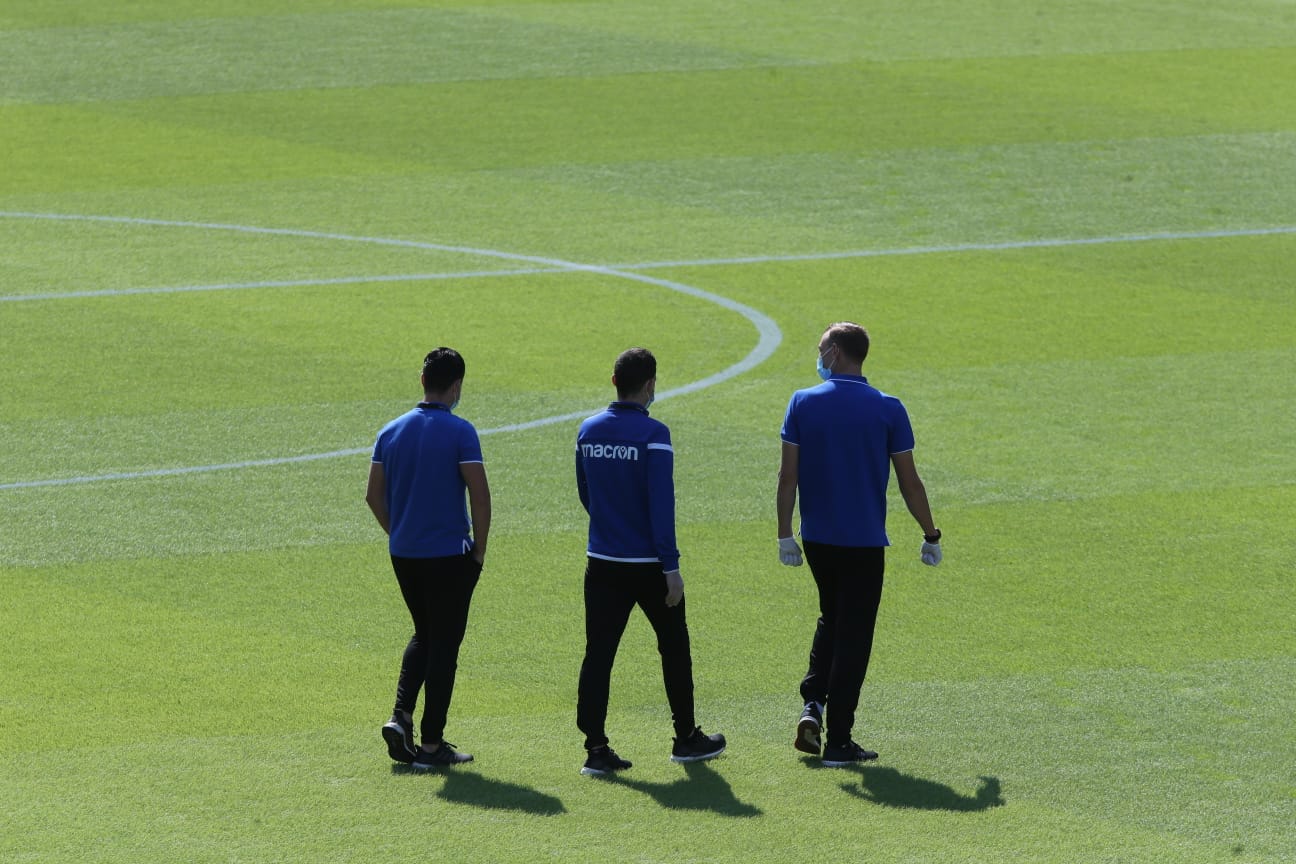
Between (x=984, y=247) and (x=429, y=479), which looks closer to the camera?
(x=429, y=479)

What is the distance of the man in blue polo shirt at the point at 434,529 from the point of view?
8977 mm

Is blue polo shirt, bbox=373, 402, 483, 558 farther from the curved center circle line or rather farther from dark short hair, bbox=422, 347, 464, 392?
the curved center circle line

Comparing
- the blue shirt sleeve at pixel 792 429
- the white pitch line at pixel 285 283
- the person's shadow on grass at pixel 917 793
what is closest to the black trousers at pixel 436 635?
the blue shirt sleeve at pixel 792 429

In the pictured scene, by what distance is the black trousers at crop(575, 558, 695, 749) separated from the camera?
9.03 meters

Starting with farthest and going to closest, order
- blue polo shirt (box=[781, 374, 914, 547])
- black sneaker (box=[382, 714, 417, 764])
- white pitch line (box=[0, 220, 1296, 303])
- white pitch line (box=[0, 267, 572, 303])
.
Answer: white pitch line (box=[0, 220, 1296, 303]) < white pitch line (box=[0, 267, 572, 303]) < blue polo shirt (box=[781, 374, 914, 547]) < black sneaker (box=[382, 714, 417, 764])

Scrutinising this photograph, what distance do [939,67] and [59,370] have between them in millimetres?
18509

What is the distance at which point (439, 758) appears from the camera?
9.06 meters

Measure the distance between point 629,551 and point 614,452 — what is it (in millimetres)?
448

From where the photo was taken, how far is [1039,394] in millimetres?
16781

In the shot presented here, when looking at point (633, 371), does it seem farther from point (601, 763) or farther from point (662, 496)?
point (601, 763)

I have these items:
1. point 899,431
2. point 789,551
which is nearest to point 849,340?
point 899,431

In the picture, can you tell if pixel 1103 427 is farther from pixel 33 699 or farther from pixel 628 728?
pixel 33 699

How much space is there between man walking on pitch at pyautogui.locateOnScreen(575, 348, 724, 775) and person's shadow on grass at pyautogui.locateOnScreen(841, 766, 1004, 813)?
73 centimetres

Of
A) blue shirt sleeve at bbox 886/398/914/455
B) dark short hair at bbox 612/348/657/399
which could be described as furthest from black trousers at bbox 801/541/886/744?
dark short hair at bbox 612/348/657/399
